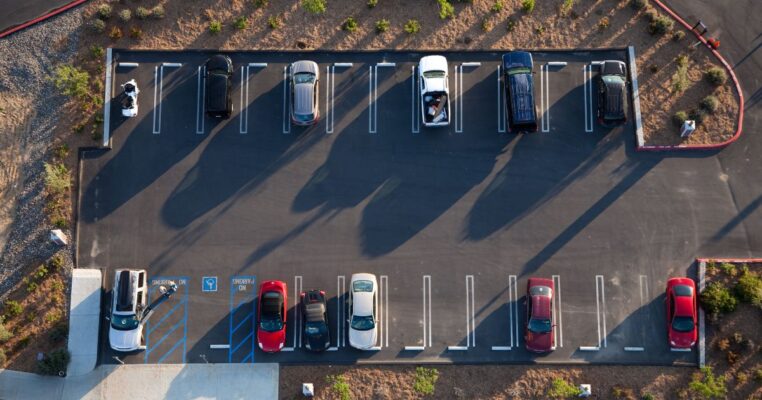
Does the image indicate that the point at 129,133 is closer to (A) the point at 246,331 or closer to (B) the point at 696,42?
(A) the point at 246,331

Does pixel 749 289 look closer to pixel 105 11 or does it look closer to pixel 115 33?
pixel 115 33

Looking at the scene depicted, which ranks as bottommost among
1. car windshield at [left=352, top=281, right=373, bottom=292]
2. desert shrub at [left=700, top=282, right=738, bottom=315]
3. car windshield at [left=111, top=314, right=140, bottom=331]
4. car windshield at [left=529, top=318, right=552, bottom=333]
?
car windshield at [left=529, top=318, right=552, bottom=333]

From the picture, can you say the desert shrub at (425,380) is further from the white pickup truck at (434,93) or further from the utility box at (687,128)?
the utility box at (687,128)

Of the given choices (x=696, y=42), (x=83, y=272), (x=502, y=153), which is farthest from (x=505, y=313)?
(x=83, y=272)

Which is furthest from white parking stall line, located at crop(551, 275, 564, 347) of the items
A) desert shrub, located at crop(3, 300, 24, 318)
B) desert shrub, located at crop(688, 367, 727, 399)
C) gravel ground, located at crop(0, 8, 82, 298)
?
desert shrub, located at crop(3, 300, 24, 318)

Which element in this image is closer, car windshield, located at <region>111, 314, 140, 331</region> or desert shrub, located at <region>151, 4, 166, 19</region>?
car windshield, located at <region>111, 314, 140, 331</region>

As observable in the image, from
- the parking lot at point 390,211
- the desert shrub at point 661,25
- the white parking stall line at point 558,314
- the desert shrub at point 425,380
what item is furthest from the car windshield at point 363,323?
the desert shrub at point 661,25

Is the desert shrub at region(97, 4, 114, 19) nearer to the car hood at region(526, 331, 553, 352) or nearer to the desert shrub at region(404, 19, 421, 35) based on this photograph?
the desert shrub at region(404, 19, 421, 35)
